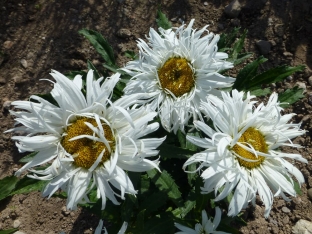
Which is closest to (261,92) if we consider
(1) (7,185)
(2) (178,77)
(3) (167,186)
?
(2) (178,77)

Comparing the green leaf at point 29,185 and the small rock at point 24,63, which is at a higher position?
the small rock at point 24,63

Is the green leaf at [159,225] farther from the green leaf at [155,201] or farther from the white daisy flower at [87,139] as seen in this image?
the white daisy flower at [87,139]

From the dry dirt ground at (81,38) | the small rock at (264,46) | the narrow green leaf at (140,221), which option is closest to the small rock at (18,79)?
the dry dirt ground at (81,38)


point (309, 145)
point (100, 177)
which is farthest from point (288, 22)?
point (100, 177)

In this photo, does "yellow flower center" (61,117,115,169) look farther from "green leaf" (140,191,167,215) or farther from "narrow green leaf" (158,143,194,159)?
"green leaf" (140,191,167,215)

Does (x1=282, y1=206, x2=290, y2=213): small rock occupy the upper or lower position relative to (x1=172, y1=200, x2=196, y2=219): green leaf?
lower

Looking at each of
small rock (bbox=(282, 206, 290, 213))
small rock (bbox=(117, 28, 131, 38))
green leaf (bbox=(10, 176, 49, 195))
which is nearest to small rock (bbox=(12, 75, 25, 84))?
small rock (bbox=(117, 28, 131, 38))

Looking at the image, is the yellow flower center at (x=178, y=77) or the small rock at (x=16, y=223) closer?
the yellow flower center at (x=178, y=77)

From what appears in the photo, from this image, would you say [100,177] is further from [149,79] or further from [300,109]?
[300,109]
